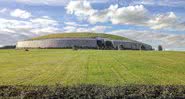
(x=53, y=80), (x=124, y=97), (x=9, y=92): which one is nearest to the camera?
(x=124, y=97)

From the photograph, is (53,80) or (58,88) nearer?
(58,88)

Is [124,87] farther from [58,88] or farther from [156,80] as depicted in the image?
[156,80]

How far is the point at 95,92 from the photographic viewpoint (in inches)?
1162

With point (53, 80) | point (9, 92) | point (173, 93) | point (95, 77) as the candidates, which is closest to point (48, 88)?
point (9, 92)

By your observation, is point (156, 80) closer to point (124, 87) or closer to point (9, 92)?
point (124, 87)

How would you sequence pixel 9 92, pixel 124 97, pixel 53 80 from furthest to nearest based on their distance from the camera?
pixel 53 80 → pixel 9 92 → pixel 124 97

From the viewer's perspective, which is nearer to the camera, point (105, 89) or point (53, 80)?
point (105, 89)

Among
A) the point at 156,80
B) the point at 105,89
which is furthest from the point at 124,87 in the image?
the point at 156,80

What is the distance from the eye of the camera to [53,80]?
148 ft

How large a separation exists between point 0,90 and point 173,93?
12.1 metres

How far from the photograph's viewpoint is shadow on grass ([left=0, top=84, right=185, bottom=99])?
2861 cm

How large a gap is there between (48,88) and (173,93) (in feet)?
28.5

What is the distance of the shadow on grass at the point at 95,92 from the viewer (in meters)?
28.6

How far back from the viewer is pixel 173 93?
2986cm
